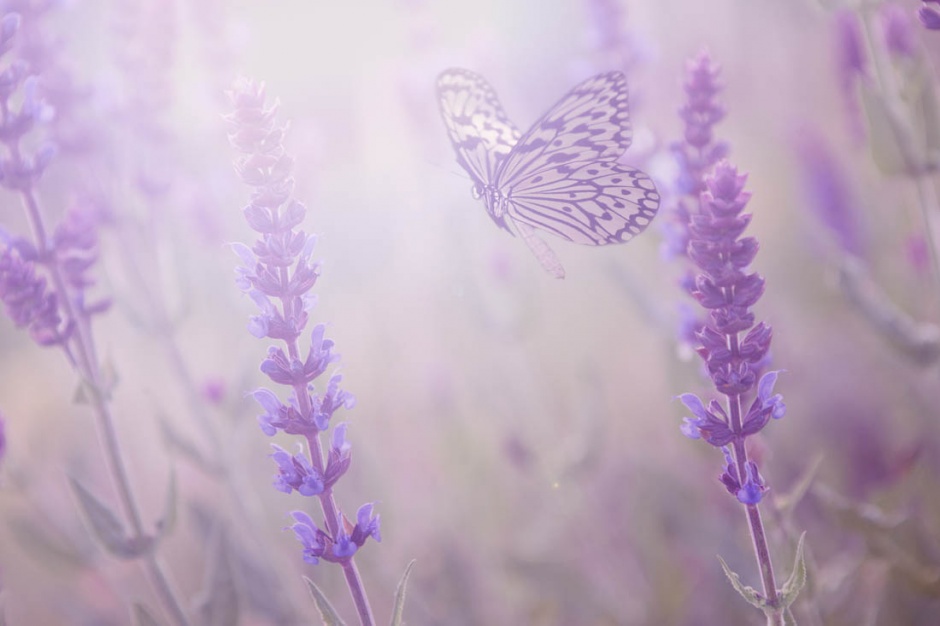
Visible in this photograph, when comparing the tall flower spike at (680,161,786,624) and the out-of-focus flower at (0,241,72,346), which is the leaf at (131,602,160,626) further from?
the tall flower spike at (680,161,786,624)

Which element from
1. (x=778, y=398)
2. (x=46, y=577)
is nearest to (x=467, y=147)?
(x=778, y=398)

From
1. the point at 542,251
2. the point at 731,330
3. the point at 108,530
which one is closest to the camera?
the point at 731,330

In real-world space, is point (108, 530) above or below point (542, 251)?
below

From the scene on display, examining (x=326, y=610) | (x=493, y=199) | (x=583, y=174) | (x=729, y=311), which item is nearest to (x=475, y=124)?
(x=493, y=199)

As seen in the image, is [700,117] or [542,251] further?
[542,251]

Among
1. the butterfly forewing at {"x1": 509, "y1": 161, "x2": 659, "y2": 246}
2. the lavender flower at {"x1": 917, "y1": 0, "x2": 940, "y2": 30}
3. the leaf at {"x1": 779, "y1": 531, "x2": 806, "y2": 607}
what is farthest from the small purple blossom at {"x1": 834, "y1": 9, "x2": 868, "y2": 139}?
the leaf at {"x1": 779, "y1": 531, "x2": 806, "y2": 607}

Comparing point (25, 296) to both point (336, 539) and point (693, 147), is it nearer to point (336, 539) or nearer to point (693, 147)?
point (336, 539)

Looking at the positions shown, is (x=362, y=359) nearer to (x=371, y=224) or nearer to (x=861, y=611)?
(x=371, y=224)

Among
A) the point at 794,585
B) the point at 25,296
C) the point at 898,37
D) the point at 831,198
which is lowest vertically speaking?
the point at 794,585

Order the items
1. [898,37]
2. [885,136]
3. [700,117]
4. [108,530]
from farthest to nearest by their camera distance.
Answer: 1. [898,37]
2. [885,136]
3. [108,530]
4. [700,117]
